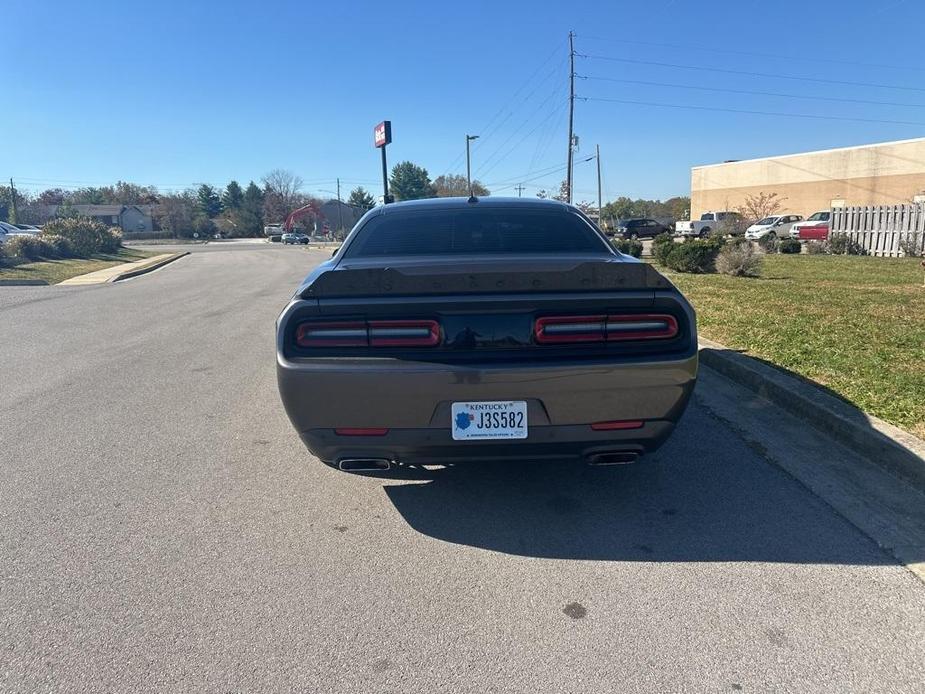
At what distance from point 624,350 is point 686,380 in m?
0.32

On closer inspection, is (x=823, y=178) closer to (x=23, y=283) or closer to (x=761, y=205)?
(x=761, y=205)

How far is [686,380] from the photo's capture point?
10.0ft

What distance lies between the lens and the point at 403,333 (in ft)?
9.86

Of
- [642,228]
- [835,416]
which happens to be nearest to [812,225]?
[642,228]

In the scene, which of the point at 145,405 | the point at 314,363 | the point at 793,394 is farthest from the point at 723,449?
the point at 145,405

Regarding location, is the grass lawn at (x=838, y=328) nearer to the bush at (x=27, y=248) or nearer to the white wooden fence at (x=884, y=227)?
the white wooden fence at (x=884, y=227)

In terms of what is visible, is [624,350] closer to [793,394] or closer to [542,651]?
[542,651]

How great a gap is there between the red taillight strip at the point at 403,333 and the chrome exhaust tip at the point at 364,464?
0.56m

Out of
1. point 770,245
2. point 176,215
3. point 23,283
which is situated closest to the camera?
point 23,283

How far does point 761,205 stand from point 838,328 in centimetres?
5645

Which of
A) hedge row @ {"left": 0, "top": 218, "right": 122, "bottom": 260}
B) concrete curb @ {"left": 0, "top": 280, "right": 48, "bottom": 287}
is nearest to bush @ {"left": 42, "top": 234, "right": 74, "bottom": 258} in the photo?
hedge row @ {"left": 0, "top": 218, "right": 122, "bottom": 260}

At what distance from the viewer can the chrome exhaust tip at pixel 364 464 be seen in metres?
3.13

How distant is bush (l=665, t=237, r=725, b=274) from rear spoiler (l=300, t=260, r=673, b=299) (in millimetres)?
12471

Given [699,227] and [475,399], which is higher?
[699,227]
